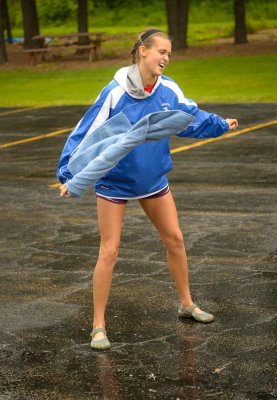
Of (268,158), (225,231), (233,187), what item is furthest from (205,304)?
(268,158)

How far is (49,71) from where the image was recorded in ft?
108

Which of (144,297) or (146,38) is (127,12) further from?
(146,38)

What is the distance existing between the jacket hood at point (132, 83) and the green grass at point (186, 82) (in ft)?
49.8

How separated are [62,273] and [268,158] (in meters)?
5.80

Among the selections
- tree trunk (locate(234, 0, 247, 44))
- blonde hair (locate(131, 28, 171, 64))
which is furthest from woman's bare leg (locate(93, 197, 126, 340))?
tree trunk (locate(234, 0, 247, 44))

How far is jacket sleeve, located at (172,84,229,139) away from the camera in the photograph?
19.3ft

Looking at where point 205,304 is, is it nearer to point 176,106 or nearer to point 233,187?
point 176,106

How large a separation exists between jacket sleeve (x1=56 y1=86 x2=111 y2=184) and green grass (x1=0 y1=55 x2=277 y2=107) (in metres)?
15.2

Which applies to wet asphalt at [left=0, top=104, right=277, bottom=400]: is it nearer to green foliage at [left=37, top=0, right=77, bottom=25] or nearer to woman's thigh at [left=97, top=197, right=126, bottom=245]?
woman's thigh at [left=97, top=197, right=126, bottom=245]

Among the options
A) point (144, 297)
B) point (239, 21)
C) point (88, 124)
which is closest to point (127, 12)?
point (239, 21)

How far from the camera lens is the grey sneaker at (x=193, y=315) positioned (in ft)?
20.4

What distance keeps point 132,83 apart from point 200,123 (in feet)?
1.54

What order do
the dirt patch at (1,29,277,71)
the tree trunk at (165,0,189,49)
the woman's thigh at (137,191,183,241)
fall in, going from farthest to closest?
the tree trunk at (165,0,189,49) → the dirt patch at (1,29,277,71) → the woman's thigh at (137,191,183,241)

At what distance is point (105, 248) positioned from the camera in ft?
19.4
